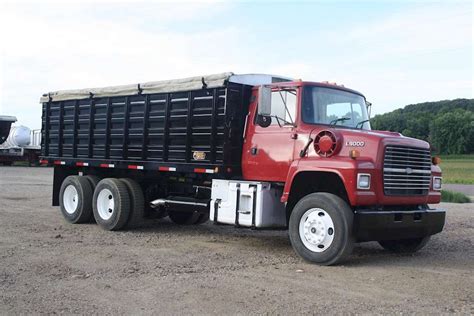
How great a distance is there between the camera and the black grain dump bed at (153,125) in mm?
9891

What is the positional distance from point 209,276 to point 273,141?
2801 millimetres

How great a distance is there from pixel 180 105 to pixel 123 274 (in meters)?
4.17

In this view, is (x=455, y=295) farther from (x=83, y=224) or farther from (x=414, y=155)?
(x=83, y=224)

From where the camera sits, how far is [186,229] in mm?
12156

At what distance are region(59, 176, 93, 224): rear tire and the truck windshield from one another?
5641 mm

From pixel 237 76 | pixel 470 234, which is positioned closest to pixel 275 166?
pixel 237 76

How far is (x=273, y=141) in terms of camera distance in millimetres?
9289

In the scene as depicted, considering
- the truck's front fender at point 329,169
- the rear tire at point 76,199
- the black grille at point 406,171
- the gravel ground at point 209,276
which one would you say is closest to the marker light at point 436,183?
the black grille at point 406,171

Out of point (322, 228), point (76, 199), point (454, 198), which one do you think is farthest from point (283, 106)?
point (454, 198)

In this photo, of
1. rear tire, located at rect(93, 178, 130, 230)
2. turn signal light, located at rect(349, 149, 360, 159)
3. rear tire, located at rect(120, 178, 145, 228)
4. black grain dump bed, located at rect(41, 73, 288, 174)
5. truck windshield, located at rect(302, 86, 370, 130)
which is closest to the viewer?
turn signal light, located at rect(349, 149, 360, 159)

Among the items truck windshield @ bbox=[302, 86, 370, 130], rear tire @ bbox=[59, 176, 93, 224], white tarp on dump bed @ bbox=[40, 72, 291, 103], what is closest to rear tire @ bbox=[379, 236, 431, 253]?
truck windshield @ bbox=[302, 86, 370, 130]

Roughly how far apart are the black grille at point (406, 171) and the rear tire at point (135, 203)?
209 inches

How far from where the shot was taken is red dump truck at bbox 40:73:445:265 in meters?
8.20

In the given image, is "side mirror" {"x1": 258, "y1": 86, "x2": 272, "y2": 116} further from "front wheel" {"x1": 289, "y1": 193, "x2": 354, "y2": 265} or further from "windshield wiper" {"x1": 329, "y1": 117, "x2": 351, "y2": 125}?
"front wheel" {"x1": 289, "y1": 193, "x2": 354, "y2": 265}
